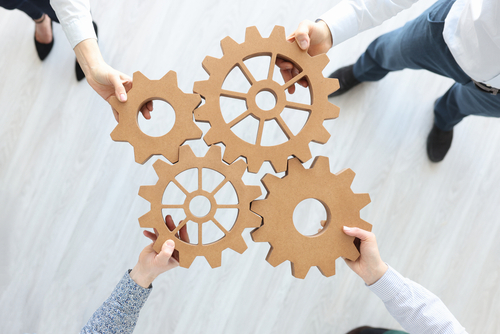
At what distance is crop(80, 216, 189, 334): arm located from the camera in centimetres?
88

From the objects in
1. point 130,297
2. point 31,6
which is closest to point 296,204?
point 130,297

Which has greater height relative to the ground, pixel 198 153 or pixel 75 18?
pixel 75 18

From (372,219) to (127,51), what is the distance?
1.41m

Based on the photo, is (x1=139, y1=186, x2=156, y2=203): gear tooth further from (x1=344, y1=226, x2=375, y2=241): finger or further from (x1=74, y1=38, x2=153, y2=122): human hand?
(x1=344, y1=226, x2=375, y2=241): finger

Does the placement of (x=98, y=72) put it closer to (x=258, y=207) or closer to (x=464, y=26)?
(x=258, y=207)

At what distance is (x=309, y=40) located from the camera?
894mm

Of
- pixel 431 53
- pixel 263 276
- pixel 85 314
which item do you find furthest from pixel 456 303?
pixel 85 314

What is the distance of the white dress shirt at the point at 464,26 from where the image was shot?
0.80 meters

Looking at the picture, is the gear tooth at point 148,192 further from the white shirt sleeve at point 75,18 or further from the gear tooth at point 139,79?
the white shirt sleeve at point 75,18

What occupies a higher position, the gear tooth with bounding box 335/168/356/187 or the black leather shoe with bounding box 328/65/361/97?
the black leather shoe with bounding box 328/65/361/97

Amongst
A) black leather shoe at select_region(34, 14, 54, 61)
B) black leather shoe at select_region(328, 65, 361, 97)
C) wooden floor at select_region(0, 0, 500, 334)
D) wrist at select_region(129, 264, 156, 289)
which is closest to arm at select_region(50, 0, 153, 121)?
wrist at select_region(129, 264, 156, 289)

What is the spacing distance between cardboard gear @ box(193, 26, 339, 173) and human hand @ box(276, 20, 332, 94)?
0.10ft

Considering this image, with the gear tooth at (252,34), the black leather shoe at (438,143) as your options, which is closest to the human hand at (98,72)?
the gear tooth at (252,34)

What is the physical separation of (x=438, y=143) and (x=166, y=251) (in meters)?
1.39
